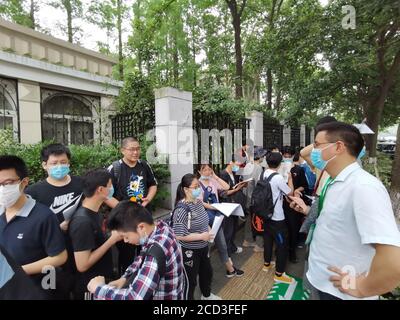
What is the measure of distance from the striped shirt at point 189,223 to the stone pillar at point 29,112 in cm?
589

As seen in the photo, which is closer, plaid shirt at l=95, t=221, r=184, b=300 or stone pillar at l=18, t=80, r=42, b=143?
plaid shirt at l=95, t=221, r=184, b=300

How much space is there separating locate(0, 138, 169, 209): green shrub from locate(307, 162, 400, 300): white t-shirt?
2.96 metres

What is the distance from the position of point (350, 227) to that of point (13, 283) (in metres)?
2.13

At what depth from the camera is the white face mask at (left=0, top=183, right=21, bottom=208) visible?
1.89 metres

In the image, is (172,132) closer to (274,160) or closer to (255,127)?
(274,160)

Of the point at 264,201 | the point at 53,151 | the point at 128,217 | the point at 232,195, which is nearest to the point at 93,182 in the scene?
the point at 128,217

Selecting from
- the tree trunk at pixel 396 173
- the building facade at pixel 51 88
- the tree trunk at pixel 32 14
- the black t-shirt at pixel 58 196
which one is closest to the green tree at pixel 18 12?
the tree trunk at pixel 32 14

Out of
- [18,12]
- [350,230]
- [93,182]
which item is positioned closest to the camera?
[350,230]

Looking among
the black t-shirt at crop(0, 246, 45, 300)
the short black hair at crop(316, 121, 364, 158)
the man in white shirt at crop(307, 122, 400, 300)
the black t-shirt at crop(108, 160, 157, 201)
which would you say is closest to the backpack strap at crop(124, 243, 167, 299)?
the black t-shirt at crop(0, 246, 45, 300)

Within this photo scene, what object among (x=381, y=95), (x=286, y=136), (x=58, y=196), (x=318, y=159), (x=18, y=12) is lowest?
(x=58, y=196)

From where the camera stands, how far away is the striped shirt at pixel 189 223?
284cm

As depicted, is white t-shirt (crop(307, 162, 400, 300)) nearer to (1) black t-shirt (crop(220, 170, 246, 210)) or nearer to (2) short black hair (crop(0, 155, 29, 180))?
(2) short black hair (crop(0, 155, 29, 180))

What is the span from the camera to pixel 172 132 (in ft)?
15.3
